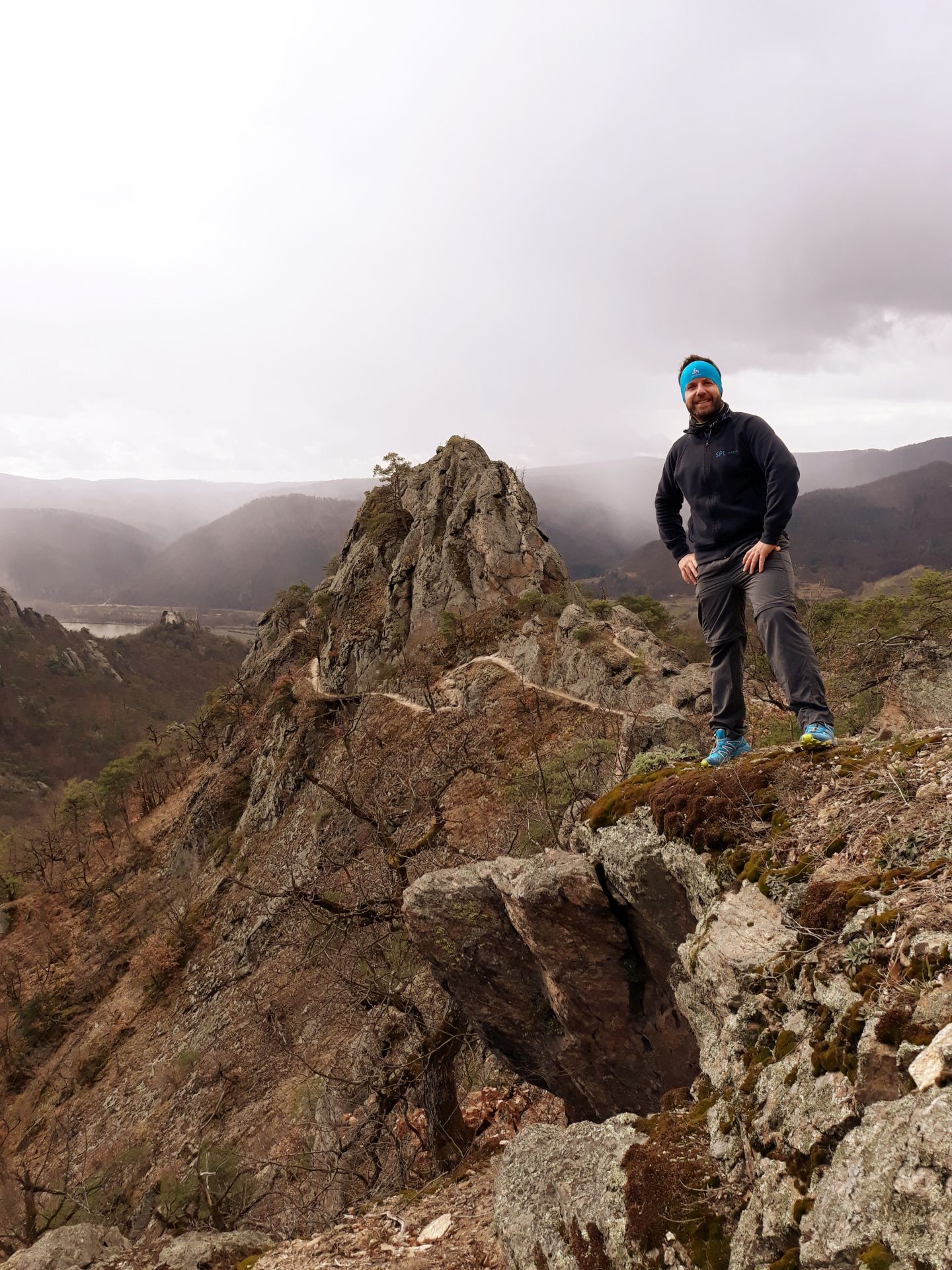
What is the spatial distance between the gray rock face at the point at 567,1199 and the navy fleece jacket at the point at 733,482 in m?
4.55

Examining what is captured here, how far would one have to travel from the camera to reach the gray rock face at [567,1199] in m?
3.26

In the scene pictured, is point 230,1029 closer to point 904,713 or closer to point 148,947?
point 148,947

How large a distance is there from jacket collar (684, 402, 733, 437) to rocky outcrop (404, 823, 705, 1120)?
3.58 m

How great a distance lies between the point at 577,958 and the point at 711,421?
5.04 meters

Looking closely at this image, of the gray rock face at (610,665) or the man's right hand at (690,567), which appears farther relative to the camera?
the gray rock face at (610,665)

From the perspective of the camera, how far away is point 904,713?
1446 centimetres

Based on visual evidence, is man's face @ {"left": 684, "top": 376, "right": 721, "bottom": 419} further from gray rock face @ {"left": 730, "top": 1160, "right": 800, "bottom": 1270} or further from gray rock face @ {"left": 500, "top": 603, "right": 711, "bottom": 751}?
gray rock face @ {"left": 500, "top": 603, "right": 711, "bottom": 751}

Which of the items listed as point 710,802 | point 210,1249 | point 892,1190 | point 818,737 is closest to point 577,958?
point 710,802

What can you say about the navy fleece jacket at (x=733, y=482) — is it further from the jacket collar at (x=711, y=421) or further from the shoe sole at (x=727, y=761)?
the shoe sole at (x=727, y=761)

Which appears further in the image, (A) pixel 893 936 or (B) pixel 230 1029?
(B) pixel 230 1029

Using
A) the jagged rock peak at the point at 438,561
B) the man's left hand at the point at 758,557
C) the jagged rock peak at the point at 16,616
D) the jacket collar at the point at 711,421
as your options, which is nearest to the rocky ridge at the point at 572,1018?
the man's left hand at the point at 758,557

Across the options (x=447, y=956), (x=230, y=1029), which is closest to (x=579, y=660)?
(x=230, y=1029)

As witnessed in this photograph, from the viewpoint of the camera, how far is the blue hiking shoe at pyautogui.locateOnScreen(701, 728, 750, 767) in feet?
19.2

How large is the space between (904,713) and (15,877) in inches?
2353
